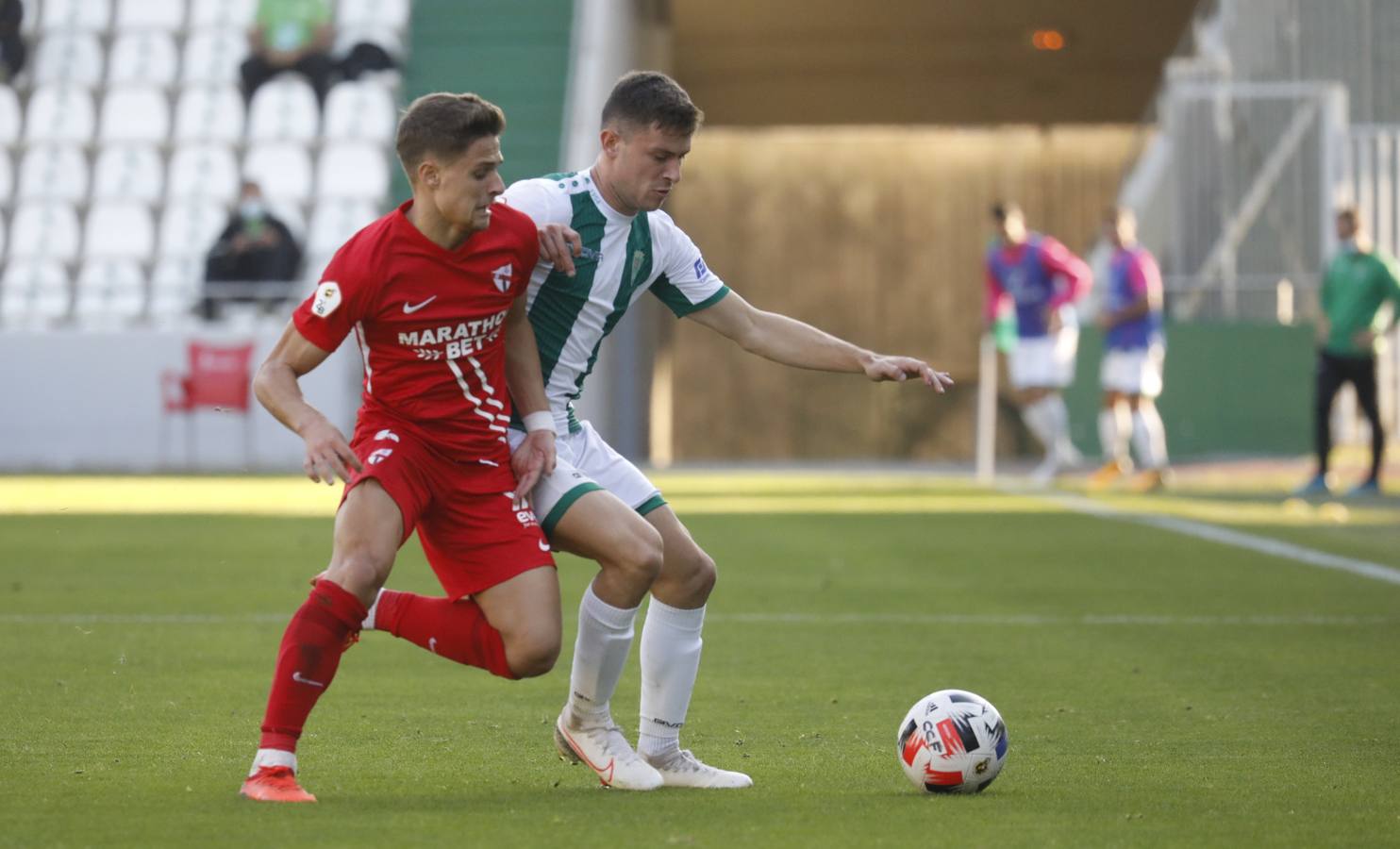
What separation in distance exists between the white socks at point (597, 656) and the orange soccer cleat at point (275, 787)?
0.79 meters

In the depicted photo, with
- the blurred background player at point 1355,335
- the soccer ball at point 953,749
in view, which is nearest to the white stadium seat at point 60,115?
the blurred background player at point 1355,335

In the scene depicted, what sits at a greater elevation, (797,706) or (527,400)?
(527,400)

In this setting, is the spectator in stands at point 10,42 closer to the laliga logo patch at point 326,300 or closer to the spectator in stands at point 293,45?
the spectator in stands at point 293,45

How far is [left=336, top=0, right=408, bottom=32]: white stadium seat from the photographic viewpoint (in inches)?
1040

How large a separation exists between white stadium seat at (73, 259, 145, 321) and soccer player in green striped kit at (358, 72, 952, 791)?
1929 centimetres

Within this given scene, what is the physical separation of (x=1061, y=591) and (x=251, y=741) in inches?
205

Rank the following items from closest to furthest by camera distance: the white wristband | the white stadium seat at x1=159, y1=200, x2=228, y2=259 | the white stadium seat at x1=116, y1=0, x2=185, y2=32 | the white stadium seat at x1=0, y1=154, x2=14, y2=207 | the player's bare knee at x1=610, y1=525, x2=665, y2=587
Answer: the player's bare knee at x1=610, y1=525, x2=665, y2=587, the white wristband, the white stadium seat at x1=159, y1=200, x2=228, y2=259, the white stadium seat at x1=0, y1=154, x2=14, y2=207, the white stadium seat at x1=116, y1=0, x2=185, y2=32

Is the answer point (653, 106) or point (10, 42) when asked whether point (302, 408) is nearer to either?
point (653, 106)

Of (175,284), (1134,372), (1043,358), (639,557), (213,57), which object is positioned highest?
(213,57)

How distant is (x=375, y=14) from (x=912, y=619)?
19.4 m

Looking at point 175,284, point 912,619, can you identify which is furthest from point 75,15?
point 912,619

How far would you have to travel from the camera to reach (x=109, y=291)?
2400cm

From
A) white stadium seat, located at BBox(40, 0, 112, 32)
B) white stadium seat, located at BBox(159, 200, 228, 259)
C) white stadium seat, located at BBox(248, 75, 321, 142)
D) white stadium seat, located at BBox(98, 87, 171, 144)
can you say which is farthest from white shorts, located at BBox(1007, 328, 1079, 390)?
white stadium seat, located at BBox(40, 0, 112, 32)

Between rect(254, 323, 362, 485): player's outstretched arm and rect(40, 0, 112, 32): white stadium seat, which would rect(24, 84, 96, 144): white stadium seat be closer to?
rect(40, 0, 112, 32): white stadium seat
